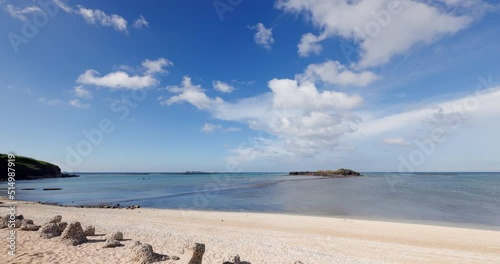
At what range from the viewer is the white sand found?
12.4 m

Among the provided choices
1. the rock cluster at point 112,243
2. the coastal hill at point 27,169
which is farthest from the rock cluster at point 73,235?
the coastal hill at point 27,169

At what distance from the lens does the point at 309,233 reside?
19.8 metres

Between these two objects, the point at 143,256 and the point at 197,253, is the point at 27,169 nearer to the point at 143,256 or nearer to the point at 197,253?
the point at 143,256

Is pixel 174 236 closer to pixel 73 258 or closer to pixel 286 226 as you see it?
pixel 73 258

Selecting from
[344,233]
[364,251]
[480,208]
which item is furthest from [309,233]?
[480,208]

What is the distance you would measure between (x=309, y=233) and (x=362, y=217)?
11264mm

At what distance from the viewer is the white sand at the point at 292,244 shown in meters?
12.4

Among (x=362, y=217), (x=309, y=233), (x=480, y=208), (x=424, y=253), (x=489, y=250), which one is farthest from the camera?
(x=480, y=208)

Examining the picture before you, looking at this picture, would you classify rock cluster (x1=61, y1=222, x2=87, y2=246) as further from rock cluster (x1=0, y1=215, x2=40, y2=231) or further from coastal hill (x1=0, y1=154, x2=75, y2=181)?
coastal hill (x1=0, y1=154, x2=75, y2=181)

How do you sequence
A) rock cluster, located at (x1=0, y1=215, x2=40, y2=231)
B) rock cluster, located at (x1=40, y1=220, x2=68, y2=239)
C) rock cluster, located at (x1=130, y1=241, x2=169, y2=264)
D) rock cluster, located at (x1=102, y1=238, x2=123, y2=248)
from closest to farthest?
rock cluster, located at (x1=130, y1=241, x2=169, y2=264), rock cluster, located at (x1=102, y1=238, x2=123, y2=248), rock cluster, located at (x1=40, y1=220, x2=68, y2=239), rock cluster, located at (x1=0, y1=215, x2=40, y2=231)

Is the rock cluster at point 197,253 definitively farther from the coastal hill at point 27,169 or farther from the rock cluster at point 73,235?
the coastal hill at point 27,169

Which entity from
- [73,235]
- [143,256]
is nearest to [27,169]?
[73,235]

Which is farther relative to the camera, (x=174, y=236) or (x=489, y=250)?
(x=174, y=236)

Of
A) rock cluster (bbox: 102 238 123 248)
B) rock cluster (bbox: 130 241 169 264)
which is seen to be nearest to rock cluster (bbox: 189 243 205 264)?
rock cluster (bbox: 130 241 169 264)
